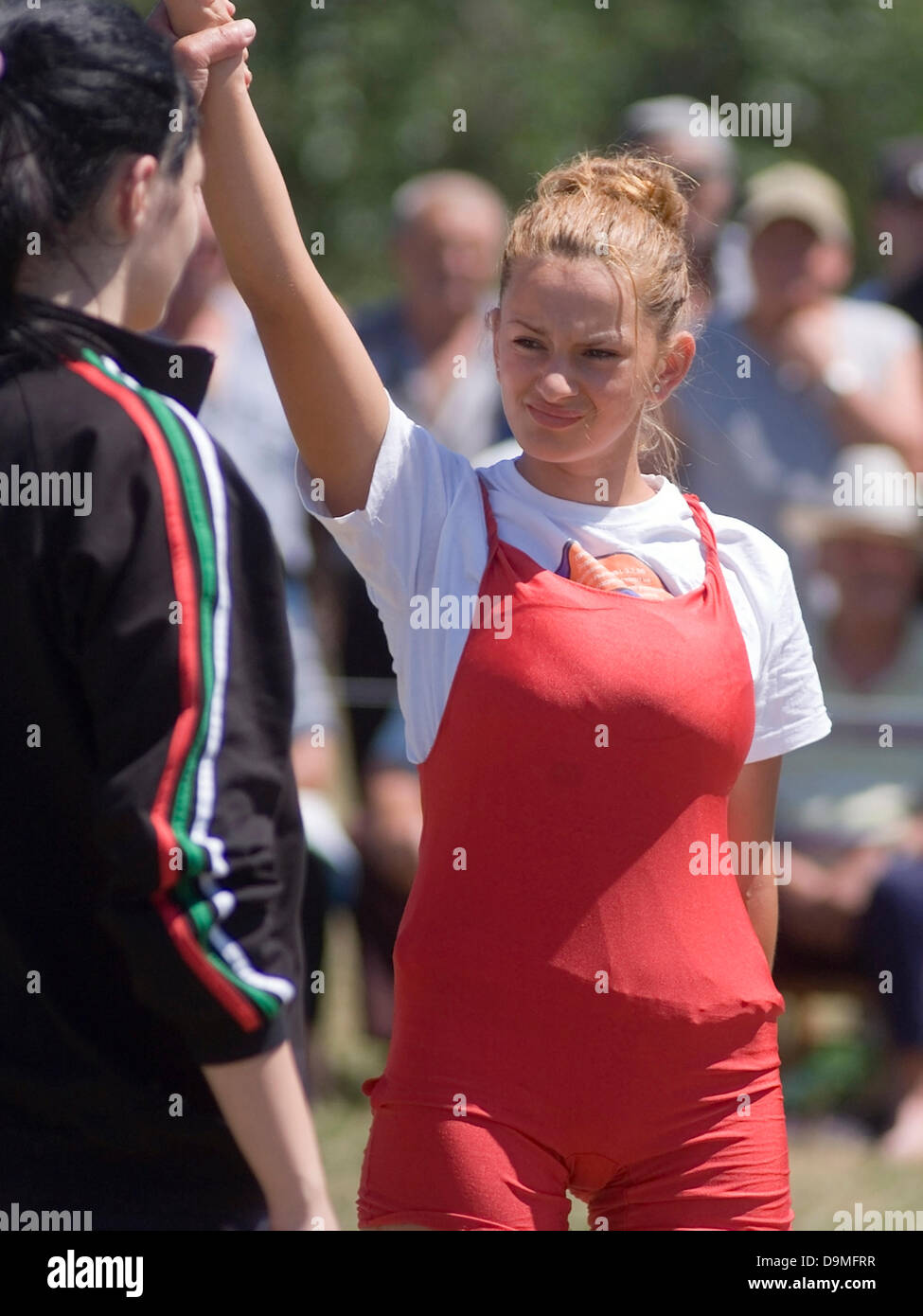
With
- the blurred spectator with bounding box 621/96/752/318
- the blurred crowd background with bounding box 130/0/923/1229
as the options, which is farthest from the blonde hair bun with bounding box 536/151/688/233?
the blurred spectator with bounding box 621/96/752/318

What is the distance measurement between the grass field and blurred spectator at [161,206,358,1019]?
542 mm

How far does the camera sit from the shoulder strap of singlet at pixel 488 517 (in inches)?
86.7

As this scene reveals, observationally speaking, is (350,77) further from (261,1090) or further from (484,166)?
(261,1090)

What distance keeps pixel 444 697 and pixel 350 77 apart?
48.2 ft

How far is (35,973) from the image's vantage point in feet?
6.41

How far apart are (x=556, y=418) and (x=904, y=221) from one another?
4.22 m

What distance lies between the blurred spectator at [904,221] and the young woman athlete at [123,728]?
4376 mm

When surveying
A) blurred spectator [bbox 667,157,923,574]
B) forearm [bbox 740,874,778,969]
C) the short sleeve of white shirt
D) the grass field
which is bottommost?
the grass field

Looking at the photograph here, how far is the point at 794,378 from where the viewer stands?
5.40 meters

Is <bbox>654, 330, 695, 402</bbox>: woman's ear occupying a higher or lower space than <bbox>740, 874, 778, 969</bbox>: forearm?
higher

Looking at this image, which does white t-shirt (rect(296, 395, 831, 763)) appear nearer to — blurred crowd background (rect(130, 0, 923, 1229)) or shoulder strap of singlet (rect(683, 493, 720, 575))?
shoulder strap of singlet (rect(683, 493, 720, 575))

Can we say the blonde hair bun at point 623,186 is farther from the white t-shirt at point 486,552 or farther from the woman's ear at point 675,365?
the white t-shirt at point 486,552

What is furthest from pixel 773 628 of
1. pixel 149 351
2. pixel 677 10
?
pixel 677 10

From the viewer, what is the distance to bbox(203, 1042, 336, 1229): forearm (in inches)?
75.4
